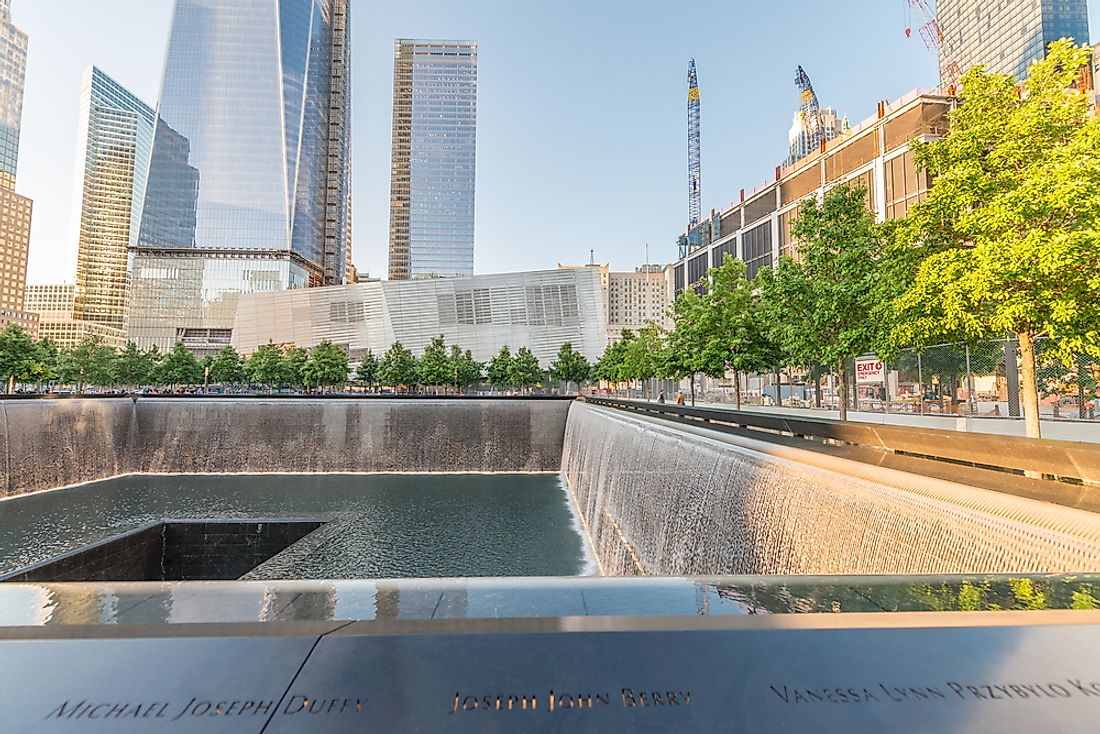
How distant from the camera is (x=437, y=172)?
14838 cm

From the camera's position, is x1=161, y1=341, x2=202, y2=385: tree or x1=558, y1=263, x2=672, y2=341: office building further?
x1=558, y1=263, x2=672, y2=341: office building

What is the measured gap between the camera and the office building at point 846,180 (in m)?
43.4

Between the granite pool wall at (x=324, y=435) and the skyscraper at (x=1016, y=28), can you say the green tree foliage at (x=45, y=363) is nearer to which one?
the granite pool wall at (x=324, y=435)

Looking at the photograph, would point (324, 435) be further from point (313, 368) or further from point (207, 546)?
point (313, 368)

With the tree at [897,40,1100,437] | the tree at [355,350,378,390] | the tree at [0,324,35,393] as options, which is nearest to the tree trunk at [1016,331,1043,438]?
the tree at [897,40,1100,437]

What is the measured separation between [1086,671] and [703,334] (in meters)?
24.7

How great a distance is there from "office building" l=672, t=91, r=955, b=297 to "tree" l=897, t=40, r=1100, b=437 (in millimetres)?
19310

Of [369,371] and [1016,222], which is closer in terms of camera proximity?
[1016,222]

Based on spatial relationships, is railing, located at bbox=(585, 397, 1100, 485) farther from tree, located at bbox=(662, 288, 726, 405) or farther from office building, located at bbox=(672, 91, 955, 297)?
office building, located at bbox=(672, 91, 955, 297)

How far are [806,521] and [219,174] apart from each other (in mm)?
125894

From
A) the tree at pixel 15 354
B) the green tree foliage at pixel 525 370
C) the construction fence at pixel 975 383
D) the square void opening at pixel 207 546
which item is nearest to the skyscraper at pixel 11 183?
the tree at pixel 15 354

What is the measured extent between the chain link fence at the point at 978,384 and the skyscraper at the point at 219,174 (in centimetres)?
10742

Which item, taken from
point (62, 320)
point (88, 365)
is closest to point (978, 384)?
point (88, 365)

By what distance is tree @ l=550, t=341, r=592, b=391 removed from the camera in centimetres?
6744
